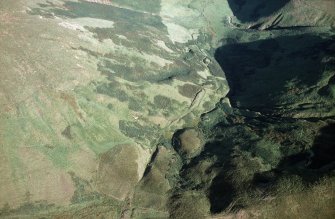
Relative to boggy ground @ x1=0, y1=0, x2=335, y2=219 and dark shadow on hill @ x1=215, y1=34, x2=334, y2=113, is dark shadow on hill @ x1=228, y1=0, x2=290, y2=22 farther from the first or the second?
dark shadow on hill @ x1=215, y1=34, x2=334, y2=113

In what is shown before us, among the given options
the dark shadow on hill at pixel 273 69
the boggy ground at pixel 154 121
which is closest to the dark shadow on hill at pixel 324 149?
the boggy ground at pixel 154 121

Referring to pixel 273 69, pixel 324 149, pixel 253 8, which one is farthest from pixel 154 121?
pixel 253 8

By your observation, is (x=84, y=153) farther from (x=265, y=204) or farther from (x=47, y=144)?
(x=265, y=204)

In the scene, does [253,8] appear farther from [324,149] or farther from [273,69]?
[324,149]

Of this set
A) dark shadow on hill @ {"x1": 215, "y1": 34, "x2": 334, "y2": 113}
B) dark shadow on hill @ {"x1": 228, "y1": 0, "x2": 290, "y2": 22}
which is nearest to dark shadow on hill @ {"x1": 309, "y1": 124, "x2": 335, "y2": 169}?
dark shadow on hill @ {"x1": 215, "y1": 34, "x2": 334, "y2": 113}

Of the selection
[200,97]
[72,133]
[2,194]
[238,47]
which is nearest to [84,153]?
[72,133]

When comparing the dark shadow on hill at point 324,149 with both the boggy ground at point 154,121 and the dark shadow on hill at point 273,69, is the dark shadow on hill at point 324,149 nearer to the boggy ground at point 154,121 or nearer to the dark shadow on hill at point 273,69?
the boggy ground at point 154,121
